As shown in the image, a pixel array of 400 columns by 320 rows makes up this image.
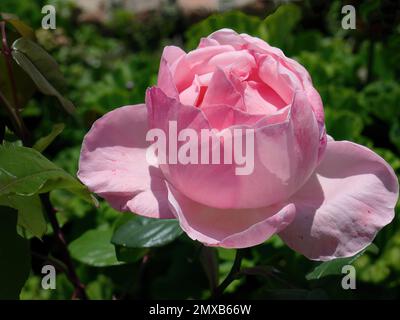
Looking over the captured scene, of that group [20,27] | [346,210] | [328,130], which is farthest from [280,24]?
[346,210]

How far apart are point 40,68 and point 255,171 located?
0.27 meters

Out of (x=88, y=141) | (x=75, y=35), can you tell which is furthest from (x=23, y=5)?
(x=88, y=141)

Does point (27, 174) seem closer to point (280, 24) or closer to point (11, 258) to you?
point (11, 258)

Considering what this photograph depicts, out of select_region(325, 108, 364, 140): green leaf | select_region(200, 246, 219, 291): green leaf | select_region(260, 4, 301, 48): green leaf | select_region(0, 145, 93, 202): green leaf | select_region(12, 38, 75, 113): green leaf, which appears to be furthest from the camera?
select_region(260, 4, 301, 48): green leaf

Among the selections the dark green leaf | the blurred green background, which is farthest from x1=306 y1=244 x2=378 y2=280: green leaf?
the dark green leaf

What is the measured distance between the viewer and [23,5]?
2.23 metres

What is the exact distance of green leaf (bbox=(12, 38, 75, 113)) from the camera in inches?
24.0

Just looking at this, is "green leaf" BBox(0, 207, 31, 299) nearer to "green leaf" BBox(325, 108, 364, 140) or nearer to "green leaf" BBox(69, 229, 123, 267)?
"green leaf" BBox(69, 229, 123, 267)

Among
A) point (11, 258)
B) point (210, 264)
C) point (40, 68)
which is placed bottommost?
point (210, 264)

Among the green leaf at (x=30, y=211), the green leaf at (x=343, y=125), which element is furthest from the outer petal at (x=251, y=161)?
the green leaf at (x=343, y=125)

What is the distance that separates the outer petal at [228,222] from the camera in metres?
0.49

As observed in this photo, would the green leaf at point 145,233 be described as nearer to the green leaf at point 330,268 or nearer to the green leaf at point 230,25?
the green leaf at point 330,268

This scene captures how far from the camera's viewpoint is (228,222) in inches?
20.9

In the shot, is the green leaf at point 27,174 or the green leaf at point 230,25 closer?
the green leaf at point 27,174
